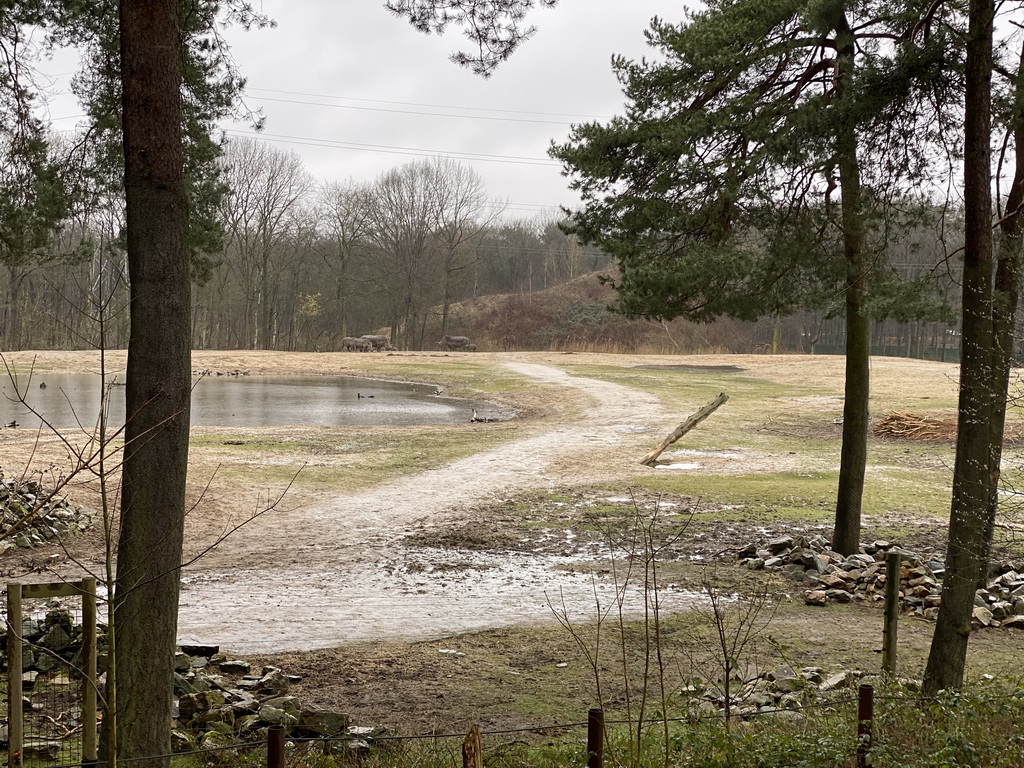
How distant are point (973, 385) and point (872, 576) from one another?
464 cm

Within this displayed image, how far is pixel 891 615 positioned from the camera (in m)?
7.11

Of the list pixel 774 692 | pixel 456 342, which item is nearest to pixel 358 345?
pixel 456 342

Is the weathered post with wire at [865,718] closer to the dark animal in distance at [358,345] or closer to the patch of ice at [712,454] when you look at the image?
the patch of ice at [712,454]

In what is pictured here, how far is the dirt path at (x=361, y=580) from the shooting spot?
855 centimetres

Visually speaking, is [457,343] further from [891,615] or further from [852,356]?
[891,615]

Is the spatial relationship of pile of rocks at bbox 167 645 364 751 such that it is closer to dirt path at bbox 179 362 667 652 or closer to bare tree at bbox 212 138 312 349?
dirt path at bbox 179 362 667 652

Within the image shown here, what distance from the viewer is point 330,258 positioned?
70812 mm

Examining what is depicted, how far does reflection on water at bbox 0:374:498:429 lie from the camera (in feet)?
Result: 87.7

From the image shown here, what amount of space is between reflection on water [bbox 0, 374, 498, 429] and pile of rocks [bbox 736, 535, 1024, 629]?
16.4 m

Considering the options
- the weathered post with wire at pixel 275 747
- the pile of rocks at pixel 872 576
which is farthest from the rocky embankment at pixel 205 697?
the pile of rocks at pixel 872 576

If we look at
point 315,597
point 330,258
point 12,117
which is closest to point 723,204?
point 315,597

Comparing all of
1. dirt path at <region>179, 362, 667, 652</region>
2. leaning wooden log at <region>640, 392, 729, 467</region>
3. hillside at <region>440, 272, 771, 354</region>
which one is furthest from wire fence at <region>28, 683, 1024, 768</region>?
hillside at <region>440, 272, 771, 354</region>

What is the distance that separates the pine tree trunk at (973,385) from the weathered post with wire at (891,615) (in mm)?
519

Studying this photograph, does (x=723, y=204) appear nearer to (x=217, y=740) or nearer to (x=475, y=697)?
(x=475, y=697)
